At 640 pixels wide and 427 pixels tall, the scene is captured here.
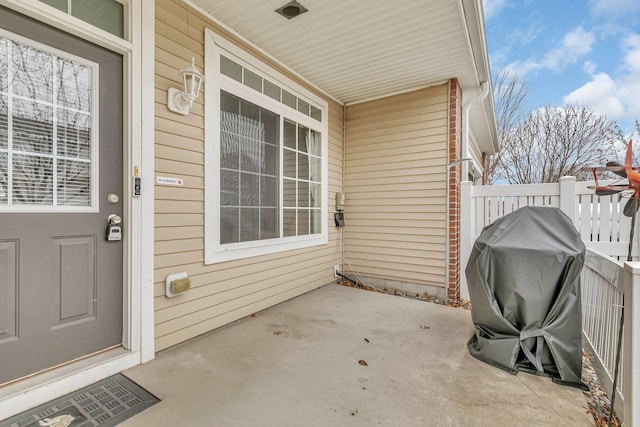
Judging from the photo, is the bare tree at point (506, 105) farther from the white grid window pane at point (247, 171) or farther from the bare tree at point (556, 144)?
the white grid window pane at point (247, 171)

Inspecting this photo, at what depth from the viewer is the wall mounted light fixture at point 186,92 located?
236 centimetres

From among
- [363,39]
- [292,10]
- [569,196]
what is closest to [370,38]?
[363,39]

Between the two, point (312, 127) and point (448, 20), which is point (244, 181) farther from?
point (448, 20)

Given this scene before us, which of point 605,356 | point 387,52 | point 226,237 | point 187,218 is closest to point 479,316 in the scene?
point 605,356

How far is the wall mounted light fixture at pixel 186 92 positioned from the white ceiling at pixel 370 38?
74cm

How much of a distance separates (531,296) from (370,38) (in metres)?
2.78

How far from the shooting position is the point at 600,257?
2.11 metres

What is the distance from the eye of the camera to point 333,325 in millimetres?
3031

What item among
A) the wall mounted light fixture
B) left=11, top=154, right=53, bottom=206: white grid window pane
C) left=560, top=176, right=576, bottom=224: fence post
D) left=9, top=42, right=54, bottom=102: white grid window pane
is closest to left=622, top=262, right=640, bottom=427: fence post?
left=560, top=176, right=576, bottom=224: fence post

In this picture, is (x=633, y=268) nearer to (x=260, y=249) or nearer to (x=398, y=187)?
(x=260, y=249)

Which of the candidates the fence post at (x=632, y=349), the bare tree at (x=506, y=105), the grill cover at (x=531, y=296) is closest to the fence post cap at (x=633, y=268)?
the fence post at (x=632, y=349)

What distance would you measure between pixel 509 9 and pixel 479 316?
1820cm

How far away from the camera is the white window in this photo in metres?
2.78

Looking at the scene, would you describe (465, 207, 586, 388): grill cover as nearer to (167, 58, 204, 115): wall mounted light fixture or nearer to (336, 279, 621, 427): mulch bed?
(336, 279, 621, 427): mulch bed
